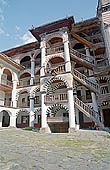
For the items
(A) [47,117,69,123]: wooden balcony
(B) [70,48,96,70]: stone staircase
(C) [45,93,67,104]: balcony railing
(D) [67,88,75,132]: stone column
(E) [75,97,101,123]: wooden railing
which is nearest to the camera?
(E) [75,97,101,123]: wooden railing

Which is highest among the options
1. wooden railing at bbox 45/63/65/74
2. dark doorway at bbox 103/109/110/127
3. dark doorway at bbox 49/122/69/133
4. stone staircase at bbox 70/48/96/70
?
stone staircase at bbox 70/48/96/70

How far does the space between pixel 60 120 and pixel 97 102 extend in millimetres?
5152

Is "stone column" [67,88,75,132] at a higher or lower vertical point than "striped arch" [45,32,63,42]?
lower

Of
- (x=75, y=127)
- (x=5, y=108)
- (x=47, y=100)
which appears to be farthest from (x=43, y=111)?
Answer: (x=5, y=108)

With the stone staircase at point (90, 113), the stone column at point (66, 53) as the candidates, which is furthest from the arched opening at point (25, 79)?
the stone staircase at point (90, 113)

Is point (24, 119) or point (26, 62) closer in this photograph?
point (24, 119)

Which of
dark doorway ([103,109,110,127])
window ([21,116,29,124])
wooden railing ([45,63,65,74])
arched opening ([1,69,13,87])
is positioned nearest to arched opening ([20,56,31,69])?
arched opening ([1,69,13,87])

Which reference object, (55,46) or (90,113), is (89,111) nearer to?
(90,113)

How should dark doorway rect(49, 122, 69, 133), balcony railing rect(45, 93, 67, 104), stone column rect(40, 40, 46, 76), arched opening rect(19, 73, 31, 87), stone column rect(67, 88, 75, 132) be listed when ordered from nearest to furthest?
stone column rect(67, 88, 75, 132) → balcony railing rect(45, 93, 67, 104) → dark doorway rect(49, 122, 69, 133) → stone column rect(40, 40, 46, 76) → arched opening rect(19, 73, 31, 87)

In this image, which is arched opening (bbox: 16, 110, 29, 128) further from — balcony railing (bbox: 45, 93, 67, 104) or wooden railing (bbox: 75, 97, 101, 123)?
wooden railing (bbox: 75, 97, 101, 123)

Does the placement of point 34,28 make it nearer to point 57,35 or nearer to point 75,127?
point 57,35

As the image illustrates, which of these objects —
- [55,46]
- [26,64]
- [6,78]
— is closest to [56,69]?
[55,46]

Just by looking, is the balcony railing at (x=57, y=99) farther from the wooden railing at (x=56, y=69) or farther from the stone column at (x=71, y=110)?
the wooden railing at (x=56, y=69)

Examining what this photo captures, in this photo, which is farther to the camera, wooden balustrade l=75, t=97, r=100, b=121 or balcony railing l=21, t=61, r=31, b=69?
balcony railing l=21, t=61, r=31, b=69
